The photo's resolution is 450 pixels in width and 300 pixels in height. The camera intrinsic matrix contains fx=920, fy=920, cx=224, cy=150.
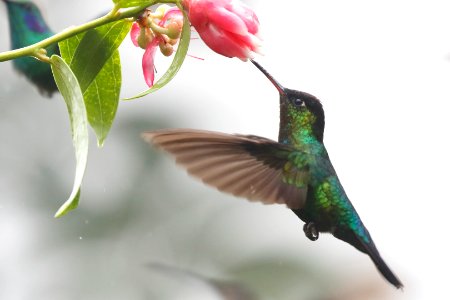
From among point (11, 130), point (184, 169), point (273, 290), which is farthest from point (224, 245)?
point (184, 169)

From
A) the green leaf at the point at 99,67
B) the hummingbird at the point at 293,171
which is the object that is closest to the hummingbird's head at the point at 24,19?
the hummingbird at the point at 293,171

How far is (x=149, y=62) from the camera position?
139 cm

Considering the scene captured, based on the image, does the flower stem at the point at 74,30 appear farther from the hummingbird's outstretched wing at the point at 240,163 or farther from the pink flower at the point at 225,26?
the hummingbird's outstretched wing at the point at 240,163

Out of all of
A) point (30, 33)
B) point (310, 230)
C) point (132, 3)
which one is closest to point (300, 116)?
point (310, 230)

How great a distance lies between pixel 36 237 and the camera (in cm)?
611

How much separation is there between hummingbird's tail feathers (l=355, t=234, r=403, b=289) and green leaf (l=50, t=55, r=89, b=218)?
2.44ft

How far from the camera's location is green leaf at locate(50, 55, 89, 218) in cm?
117

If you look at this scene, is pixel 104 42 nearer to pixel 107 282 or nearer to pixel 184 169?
pixel 184 169

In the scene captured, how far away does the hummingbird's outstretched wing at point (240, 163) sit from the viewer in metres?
1.47

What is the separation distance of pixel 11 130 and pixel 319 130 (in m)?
4.55

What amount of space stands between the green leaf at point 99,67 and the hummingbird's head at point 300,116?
20.2 inches

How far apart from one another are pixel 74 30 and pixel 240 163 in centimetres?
54

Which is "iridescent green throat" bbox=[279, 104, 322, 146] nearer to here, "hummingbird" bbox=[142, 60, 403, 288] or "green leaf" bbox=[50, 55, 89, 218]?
"hummingbird" bbox=[142, 60, 403, 288]

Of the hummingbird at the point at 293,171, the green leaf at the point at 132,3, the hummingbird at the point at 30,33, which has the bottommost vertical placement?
the hummingbird at the point at 30,33
